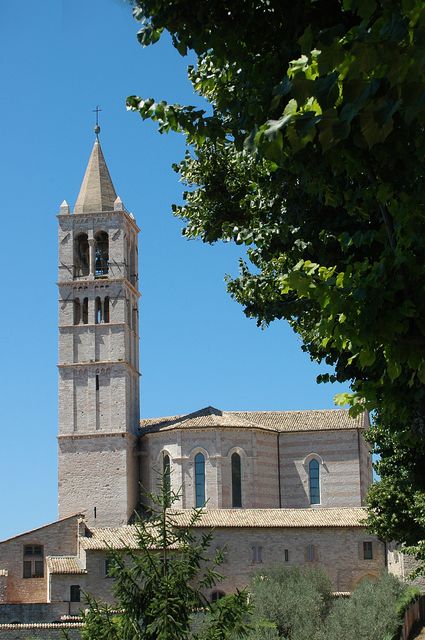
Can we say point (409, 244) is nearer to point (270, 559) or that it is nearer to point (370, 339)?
point (370, 339)

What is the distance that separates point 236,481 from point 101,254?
1576 cm

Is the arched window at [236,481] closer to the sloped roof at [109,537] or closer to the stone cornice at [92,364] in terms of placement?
the sloped roof at [109,537]

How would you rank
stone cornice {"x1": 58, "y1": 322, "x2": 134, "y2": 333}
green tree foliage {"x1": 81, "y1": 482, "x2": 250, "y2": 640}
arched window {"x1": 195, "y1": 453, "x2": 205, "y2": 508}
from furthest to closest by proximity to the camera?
stone cornice {"x1": 58, "y1": 322, "x2": 134, "y2": 333}, arched window {"x1": 195, "y1": 453, "x2": 205, "y2": 508}, green tree foliage {"x1": 81, "y1": 482, "x2": 250, "y2": 640}

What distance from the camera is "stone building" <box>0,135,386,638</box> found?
54.5 meters

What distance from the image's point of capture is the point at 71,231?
65312mm

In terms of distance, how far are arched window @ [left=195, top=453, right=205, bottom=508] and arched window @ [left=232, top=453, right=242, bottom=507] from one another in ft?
5.65

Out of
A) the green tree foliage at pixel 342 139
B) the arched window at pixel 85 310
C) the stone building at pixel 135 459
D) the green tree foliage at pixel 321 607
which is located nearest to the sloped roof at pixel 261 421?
the stone building at pixel 135 459

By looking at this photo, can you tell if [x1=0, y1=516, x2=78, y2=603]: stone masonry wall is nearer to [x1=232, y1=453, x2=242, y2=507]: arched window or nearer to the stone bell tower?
the stone bell tower

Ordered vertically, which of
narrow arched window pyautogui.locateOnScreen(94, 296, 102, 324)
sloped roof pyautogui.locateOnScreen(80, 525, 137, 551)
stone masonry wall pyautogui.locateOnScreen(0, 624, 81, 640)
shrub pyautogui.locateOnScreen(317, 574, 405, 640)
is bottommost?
stone masonry wall pyautogui.locateOnScreen(0, 624, 81, 640)

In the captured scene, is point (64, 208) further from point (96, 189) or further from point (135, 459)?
point (135, 459)

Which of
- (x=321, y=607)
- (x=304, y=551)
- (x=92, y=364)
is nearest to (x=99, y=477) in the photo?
(x=92, y=364)

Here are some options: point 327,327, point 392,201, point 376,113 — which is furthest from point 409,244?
point 376,113

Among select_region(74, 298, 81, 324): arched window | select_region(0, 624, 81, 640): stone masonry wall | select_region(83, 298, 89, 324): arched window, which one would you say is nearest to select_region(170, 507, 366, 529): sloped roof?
select_region(0, 624, 81, 640): stone masonry wall

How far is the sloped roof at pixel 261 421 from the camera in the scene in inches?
2402
